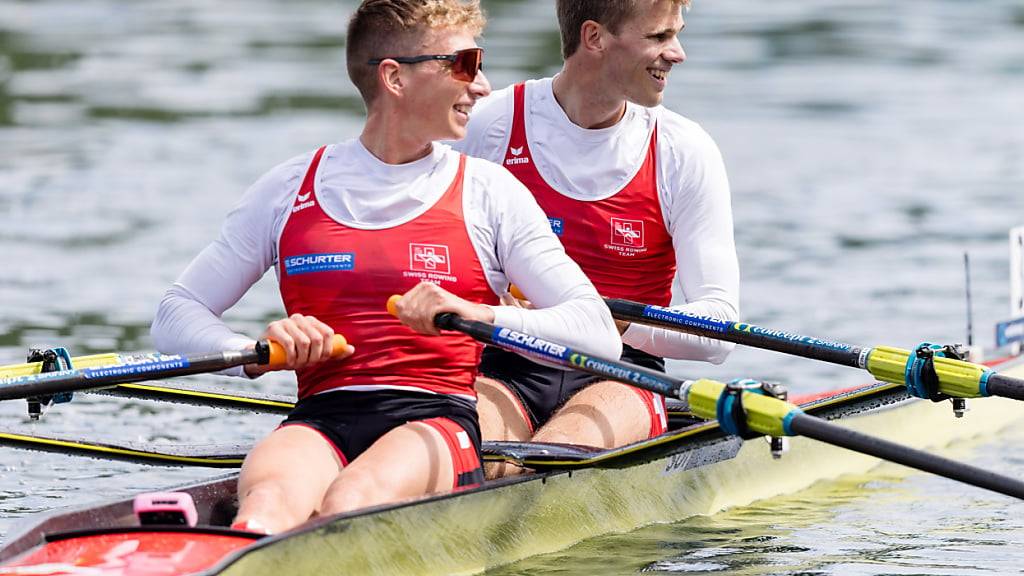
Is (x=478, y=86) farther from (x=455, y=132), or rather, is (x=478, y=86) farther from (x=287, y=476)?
(x=287, y=476)

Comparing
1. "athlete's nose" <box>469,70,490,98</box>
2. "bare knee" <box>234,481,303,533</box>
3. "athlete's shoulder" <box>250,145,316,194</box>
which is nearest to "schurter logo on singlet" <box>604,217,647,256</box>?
"athlete's nose" <box>469,70,490,98</box>

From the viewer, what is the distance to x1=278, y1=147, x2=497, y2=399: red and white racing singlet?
543cm

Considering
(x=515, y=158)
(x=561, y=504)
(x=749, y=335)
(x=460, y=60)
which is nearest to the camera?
(x=460, y=60)

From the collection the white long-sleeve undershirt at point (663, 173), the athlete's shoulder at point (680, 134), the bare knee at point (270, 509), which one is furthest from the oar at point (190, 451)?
the athlete's shoulder at point (680, 134)

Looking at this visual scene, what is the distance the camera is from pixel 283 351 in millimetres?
5234

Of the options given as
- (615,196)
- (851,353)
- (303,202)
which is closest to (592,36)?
(615,196)

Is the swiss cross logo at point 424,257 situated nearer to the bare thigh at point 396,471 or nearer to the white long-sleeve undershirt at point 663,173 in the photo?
the bare thigh at point 396,471

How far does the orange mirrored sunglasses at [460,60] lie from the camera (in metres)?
5.46

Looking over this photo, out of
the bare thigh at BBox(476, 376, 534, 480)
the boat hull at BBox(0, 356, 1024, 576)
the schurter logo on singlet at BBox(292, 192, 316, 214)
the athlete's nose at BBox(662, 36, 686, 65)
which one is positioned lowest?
the boat hull at BBox(0, 356, 1024, 576)

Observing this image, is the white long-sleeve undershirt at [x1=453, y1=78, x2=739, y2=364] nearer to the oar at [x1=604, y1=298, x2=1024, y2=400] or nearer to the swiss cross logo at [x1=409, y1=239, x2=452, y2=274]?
the oar at [x1=604, y1=298, x2=1024, y2=400]

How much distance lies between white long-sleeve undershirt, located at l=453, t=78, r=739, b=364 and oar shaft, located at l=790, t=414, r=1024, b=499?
1225 mm

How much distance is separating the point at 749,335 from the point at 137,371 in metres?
2.05

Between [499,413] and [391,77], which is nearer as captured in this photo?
[391,77]

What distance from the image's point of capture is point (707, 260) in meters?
6.37
